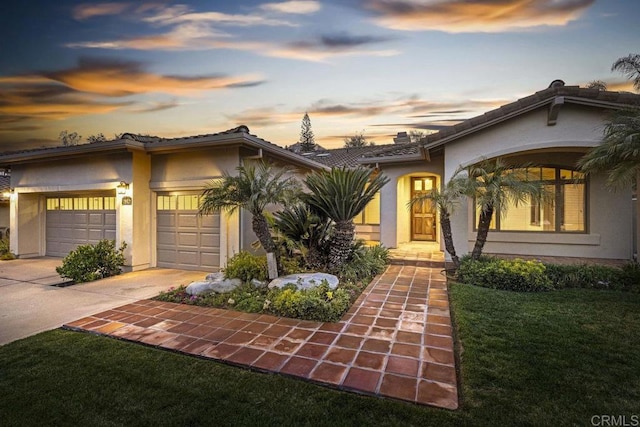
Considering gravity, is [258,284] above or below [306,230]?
below

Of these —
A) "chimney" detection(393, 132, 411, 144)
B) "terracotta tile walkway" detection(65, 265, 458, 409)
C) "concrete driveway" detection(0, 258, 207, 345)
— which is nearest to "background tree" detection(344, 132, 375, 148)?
"chimney" detection(393, 132, 411, 144)

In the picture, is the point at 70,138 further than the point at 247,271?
Yes

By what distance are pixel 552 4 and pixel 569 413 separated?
891 cm

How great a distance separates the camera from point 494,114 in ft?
25.3

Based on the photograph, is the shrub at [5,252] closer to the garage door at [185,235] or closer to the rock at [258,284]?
the garage door at [185,235]

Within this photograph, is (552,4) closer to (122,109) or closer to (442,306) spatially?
(442,306)

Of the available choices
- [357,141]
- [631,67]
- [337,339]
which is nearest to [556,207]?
[631,67]

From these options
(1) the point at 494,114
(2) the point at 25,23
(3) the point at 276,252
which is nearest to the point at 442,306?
(3) the point at 276,252

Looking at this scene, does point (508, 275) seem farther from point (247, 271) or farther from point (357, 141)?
point (357, 141)

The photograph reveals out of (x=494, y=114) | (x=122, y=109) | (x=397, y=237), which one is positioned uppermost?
(x=122, y=109)

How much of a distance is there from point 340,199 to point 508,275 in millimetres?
3897

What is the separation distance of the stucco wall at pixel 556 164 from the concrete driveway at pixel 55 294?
306 inches

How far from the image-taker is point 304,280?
239 inches

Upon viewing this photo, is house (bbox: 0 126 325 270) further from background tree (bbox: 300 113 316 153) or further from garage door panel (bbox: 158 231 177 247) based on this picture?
background tree (bbox: 300 113 316 153)
